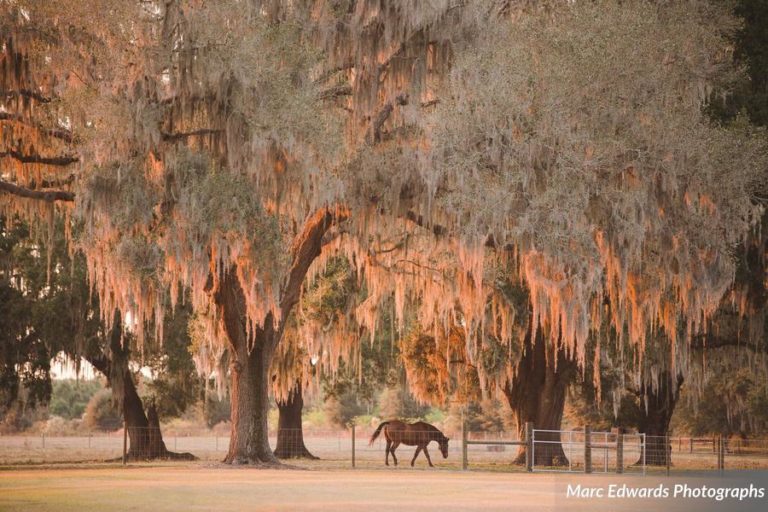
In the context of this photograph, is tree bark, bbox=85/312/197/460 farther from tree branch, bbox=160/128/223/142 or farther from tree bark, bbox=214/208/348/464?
tree branch, bbox=160/128/223/142

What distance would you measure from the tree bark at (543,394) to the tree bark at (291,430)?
667cm

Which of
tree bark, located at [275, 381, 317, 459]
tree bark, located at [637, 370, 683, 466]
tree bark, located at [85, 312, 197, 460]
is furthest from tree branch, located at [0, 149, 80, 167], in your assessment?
tree bark, located at [637, 370, 683, 466]

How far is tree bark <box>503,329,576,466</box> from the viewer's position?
1155 inches

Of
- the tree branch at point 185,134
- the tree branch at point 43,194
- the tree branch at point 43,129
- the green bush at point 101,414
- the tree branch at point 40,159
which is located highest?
the tree branch at point 43,129

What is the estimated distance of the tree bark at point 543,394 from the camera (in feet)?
96.2

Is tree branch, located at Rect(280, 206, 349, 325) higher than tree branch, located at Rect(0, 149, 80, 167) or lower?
A: lower

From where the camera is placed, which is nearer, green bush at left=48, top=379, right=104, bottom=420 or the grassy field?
the grassy field

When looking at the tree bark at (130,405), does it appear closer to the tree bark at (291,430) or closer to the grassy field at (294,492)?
the tree bark at (291,430)

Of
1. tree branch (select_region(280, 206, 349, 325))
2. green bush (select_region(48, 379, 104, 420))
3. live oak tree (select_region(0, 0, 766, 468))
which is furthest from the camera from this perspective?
green bush (select_region(48, 379, 104, 420))

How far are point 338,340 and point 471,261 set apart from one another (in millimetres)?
8358

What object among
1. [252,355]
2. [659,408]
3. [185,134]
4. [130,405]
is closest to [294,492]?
[185,134]

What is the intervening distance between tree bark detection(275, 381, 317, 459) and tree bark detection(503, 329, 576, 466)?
667cm

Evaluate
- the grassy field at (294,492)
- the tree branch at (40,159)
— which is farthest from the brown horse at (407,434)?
the tree branch at (40,159)

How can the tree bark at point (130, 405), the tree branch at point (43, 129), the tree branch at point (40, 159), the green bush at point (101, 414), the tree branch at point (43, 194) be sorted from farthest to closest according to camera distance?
the green bush at point (101, 414) < the tree bark at point (130, 405) < the tree branch at point (40, 159) < the tree branch at point (43, 194) < the tree branch at point (43, 129)
